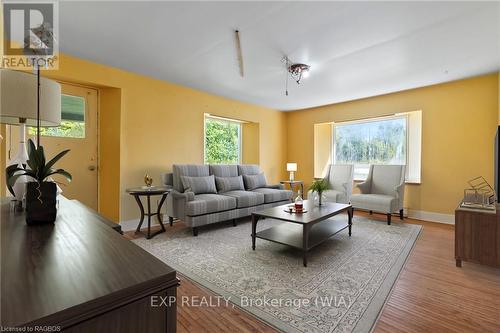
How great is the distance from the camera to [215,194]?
3.96 m

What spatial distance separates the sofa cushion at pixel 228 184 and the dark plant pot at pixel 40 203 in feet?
10.5

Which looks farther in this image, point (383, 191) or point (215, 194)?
point (383, 191)

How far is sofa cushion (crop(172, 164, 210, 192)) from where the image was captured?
3.78 metres

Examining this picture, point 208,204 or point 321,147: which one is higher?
point 321,147

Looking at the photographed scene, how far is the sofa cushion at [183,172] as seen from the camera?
3.78 meters

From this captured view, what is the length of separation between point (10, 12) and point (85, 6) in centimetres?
72

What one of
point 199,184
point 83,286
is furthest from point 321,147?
point 83,286

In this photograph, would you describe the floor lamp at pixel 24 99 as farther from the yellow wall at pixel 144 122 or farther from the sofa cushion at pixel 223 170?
the sofa cushion at pixel 223 170

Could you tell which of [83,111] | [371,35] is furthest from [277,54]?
[83,111]

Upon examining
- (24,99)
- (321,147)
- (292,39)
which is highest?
(292,39)

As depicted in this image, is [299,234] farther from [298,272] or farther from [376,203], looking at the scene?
[376,203]

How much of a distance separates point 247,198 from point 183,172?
1129mm

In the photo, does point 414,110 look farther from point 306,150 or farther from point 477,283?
point 477,283

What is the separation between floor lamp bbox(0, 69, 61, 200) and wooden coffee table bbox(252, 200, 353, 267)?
208 cm
